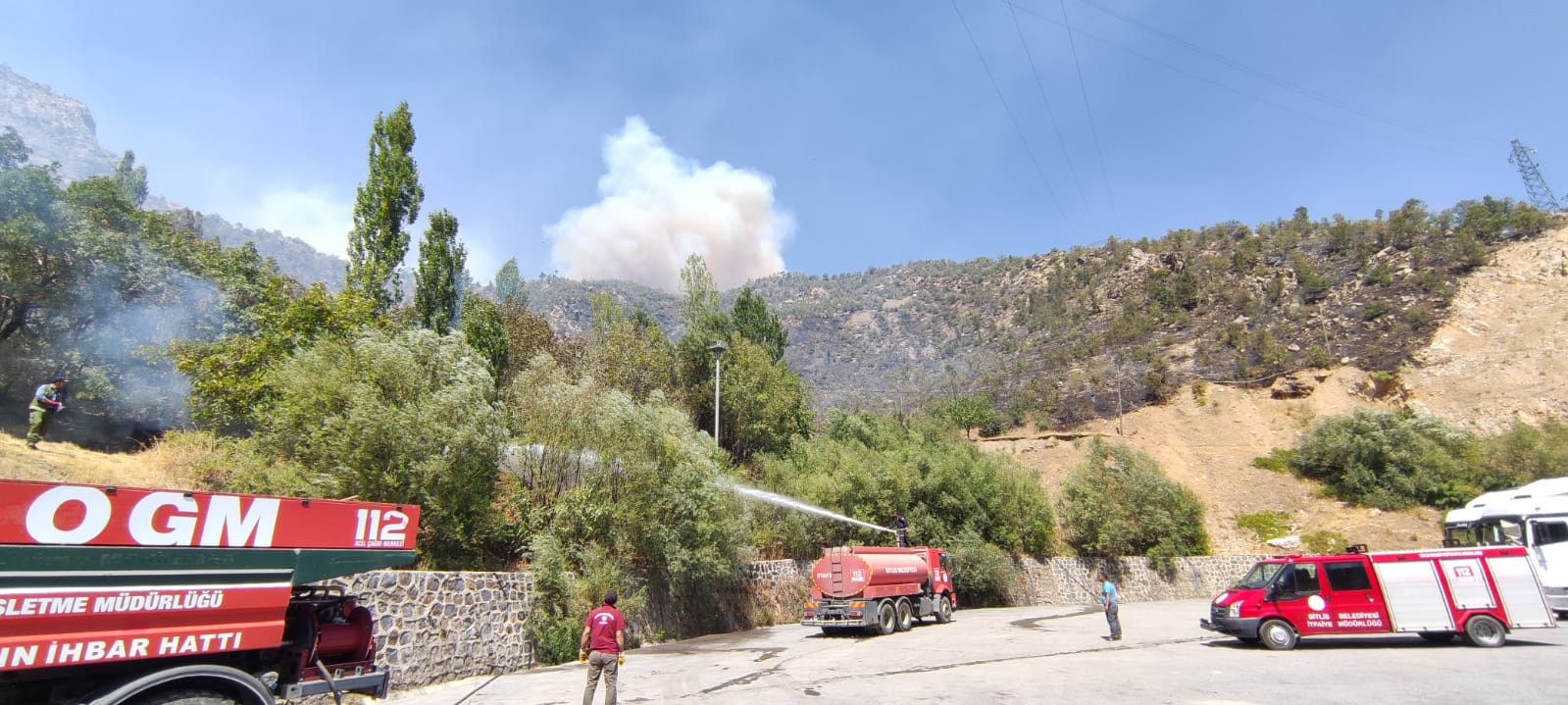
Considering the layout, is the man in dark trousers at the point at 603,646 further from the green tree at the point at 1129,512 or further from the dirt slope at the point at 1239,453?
the dirt slope at the point at 1239,453

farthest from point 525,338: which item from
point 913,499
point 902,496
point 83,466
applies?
point 913,499

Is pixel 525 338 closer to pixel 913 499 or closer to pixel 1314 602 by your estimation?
pixel 913 499

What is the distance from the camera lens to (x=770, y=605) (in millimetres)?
26109

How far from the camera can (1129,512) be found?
39281mm

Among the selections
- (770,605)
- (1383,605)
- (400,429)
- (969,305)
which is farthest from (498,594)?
(969,305)

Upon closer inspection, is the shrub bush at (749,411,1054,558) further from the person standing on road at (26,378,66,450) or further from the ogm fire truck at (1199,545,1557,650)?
the person standing on road at (26,378,66,450)

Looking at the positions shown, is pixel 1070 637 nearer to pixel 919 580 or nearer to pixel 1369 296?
pixel 919 580

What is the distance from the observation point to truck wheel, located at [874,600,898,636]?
70.1 feet

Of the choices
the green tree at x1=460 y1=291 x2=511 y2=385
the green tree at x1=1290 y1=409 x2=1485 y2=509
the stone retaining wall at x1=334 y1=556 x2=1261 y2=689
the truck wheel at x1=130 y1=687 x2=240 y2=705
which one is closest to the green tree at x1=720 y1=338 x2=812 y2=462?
the green tree at x1=460 y1=291 x2=511 y2=385

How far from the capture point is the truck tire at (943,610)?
2527 centimetres

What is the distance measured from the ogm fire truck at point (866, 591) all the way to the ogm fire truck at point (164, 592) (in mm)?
15066

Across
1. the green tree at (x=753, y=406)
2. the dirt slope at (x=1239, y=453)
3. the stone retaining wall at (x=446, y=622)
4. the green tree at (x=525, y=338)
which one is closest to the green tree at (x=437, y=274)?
the green tree at (x=525, y=338)

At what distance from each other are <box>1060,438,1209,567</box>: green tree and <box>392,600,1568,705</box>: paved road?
65.5ft

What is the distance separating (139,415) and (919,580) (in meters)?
30.0
